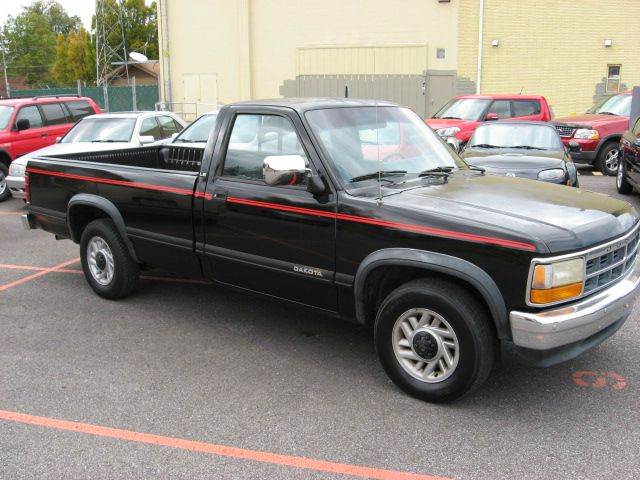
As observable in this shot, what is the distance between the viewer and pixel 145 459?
134 inches

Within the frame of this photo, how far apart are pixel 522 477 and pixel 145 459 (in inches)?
77.2

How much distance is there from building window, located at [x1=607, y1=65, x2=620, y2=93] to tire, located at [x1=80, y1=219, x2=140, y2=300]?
22.6 metres

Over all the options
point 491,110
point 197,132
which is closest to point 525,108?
point 491,110

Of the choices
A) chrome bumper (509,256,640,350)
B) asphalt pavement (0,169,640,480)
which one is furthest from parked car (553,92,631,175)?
chrome bumper (509,256,640,350)

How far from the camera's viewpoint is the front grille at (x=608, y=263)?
3660mm

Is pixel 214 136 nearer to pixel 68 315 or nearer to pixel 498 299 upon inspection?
pixel 68 315

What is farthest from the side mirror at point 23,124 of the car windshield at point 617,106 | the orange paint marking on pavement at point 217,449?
the car windshield at point 617,106

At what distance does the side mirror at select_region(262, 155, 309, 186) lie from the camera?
4.03 metres

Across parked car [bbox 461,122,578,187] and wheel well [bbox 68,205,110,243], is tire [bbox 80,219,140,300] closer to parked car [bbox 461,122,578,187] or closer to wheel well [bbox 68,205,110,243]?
wheel well [bbox 68,205,110,243]

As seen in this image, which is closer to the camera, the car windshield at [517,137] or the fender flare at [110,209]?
the fender flare at [110,209]

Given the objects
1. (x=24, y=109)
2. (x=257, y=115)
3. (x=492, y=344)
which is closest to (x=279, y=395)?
(x=492, y=344)

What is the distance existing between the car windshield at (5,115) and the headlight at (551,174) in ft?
32.3

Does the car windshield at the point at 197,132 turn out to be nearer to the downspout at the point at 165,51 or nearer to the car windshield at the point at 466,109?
the car windshield at the point at 466,109

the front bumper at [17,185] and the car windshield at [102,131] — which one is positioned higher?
the car windshield at [102,131]
